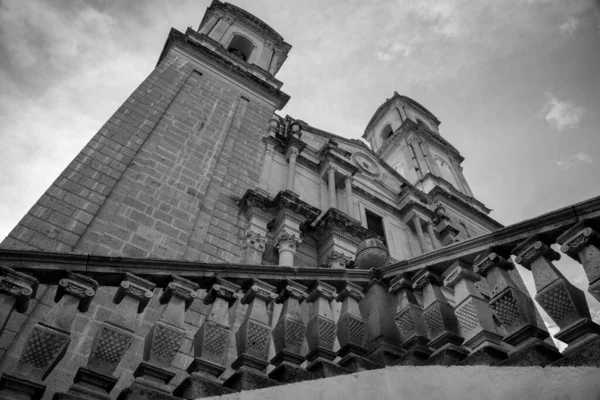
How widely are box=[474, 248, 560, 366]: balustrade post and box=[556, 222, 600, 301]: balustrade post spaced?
0.49m

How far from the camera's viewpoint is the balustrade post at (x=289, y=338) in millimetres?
3723

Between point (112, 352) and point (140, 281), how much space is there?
0.71 m

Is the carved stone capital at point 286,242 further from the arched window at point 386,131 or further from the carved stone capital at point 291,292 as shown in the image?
the arched window at point 386,131

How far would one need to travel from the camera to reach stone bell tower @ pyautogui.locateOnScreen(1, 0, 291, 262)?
8.12 metres

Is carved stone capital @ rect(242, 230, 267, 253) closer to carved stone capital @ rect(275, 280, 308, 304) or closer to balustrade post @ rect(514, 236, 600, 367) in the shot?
carved stone capital @ rect(275, 280, 308, 304)

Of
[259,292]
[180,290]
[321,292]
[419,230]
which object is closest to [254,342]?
[259,292]

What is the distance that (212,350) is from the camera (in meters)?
3.70

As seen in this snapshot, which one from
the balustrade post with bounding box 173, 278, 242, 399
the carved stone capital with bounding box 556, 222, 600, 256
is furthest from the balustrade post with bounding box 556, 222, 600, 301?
the balustrade post with bounding box 173, 278, 242, 399

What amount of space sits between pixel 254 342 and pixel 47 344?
164 cm

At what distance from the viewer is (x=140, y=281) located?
3.90 m

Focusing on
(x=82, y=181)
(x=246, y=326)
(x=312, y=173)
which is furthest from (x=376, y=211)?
(x=246, y=326)

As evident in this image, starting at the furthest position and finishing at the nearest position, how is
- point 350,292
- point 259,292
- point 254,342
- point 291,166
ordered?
point 291,166, point 350,292, point 259,292, point 254,342

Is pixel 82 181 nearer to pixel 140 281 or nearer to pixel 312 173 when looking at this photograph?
pixel 140 281

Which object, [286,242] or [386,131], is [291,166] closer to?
[286,242]
